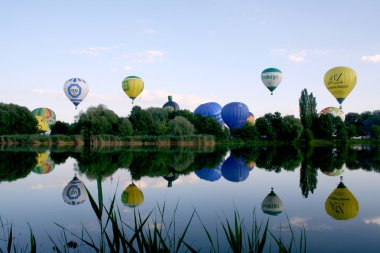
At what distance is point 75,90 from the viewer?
1709 inches

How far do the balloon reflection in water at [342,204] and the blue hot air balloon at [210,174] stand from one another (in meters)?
4.32

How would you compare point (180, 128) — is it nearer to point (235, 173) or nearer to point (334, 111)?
point (235, 173)

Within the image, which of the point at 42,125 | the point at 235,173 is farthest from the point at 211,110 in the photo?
the point at 235,173

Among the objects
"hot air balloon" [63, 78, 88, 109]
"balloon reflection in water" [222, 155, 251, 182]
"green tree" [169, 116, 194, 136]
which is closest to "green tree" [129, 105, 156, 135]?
"green tree" [169, 116, 194, 136]

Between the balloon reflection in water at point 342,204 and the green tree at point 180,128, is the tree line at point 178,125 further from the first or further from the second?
the balloon reflection in water at point 342,204

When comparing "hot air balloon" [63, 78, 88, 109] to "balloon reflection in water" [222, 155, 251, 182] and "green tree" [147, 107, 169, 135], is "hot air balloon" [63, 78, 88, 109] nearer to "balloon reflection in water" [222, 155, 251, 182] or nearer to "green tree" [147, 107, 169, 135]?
"green tree" [147, 107, 169, 135]

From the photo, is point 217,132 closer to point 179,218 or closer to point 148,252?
point 179,218

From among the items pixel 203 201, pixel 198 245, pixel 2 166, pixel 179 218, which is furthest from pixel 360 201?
pixel 2 166

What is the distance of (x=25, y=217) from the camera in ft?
25.2

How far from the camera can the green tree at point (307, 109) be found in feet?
186

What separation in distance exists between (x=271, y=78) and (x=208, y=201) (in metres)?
35.5

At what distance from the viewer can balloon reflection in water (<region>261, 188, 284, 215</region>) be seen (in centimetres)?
826

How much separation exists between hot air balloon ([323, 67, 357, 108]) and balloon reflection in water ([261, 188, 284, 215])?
34841 mm

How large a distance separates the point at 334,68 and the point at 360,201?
36155 mm
